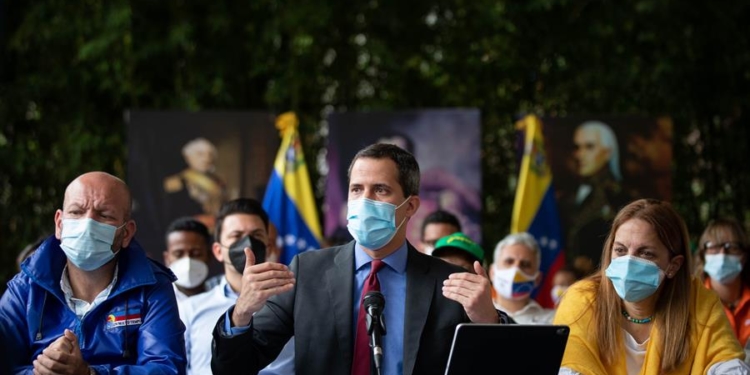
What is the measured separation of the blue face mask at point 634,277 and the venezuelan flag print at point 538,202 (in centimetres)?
462

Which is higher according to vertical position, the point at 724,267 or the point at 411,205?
the point at 411,205

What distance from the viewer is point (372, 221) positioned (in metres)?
4.42

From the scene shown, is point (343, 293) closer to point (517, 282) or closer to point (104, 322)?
point (104, 322)

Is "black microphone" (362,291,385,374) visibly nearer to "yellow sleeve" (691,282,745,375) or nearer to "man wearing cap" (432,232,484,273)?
"yellow sleeve" (691,282,745,375)

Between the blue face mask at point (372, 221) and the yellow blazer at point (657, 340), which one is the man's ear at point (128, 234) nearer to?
the blue face mask at point (372, 221)

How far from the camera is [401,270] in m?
4.51

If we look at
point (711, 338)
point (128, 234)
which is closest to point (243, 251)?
point (128, 234)

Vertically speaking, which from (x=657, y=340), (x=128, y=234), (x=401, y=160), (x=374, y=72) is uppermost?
(x=374, y=72)

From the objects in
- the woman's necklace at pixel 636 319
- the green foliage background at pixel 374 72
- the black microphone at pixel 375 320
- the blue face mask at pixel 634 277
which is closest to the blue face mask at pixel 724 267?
the woman's necklace at pixel 636 319

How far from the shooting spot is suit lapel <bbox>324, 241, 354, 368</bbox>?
4348 millimetres

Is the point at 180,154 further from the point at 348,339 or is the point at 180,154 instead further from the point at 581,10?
the point at 348,339

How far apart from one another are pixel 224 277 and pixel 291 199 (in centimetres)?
346

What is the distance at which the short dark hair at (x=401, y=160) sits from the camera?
177 inches

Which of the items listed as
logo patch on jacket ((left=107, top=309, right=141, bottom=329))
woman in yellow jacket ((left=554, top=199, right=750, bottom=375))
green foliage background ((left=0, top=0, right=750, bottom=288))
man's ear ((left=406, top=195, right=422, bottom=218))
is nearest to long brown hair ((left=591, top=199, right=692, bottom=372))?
woman in yellow jacket ((left=554, top=199, right=750, bottom=375))
